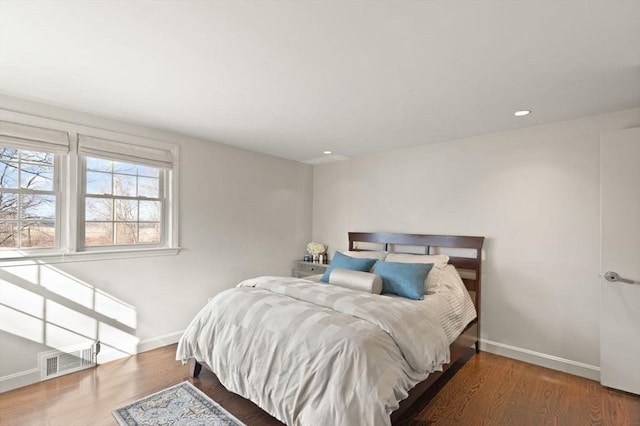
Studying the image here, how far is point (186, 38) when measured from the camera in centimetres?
169

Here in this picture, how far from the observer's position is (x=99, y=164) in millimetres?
3035

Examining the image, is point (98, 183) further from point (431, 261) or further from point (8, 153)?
point (431, 261)

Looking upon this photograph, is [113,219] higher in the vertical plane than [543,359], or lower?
higher

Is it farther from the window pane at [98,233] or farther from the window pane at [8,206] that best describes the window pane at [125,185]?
the window pane at [8,206]

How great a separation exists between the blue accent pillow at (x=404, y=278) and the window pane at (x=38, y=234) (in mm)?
3052

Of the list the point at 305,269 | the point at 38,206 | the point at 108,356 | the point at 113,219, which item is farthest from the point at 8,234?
the point at 305,269

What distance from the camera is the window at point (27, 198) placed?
2539 mm

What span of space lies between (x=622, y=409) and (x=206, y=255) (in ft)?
13.4

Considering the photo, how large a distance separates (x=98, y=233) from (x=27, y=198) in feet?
1.99

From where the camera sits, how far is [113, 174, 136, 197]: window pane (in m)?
3.15

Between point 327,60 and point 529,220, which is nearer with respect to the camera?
point 327,60

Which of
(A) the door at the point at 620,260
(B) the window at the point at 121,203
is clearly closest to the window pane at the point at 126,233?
(B) the window at the point at 121,203

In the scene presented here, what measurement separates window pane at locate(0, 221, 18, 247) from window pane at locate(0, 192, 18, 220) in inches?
2.3

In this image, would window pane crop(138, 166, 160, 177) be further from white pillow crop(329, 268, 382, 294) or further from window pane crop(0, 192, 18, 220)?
white pillow crop(329, 268, 382, 294)
